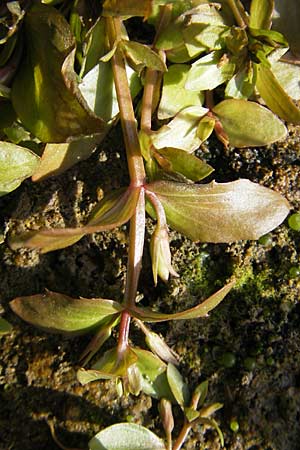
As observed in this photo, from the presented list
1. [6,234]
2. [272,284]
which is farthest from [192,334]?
[6,234]

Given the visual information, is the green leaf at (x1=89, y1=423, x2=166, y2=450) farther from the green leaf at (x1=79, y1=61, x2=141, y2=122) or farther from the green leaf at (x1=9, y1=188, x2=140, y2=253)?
the green leaf at (x1=79, y1=61, x2=141, y2=122)

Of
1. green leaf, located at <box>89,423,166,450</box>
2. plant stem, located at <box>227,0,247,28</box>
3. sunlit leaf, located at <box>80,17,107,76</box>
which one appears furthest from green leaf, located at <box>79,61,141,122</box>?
green leaf, located at <box>89,423,166,450</box>

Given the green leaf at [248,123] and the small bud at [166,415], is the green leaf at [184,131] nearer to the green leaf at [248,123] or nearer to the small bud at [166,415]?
the green leaf at [248,123]

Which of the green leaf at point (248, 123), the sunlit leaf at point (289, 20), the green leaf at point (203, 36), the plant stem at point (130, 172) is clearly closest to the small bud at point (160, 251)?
the plant stem at point (130, 172)

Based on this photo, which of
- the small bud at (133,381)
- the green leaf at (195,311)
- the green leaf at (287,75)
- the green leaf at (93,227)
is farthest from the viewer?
the green leaf at (287,75)

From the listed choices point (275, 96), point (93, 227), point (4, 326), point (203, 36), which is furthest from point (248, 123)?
point (4, 326)

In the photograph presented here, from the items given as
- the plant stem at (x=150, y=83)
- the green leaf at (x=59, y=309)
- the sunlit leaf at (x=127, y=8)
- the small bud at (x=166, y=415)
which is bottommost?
the small bud at (x=166, y=415)
